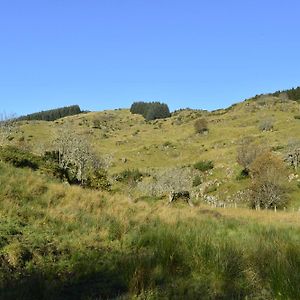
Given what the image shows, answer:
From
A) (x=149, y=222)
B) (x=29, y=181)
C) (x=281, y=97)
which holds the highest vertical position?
(x=281, y=97)

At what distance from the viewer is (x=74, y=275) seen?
7617 millimetres

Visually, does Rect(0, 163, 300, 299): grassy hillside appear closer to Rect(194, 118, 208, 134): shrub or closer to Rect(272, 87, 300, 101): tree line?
Rect(194, 118, 208, 134): shrub

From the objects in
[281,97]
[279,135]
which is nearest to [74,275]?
[279,135]

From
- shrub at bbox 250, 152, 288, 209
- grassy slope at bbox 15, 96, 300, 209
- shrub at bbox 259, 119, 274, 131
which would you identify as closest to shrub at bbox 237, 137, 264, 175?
grassy slope at bbox 15, 96, 300, 209

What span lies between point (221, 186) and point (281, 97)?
83.8m

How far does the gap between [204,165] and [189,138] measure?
114 ft

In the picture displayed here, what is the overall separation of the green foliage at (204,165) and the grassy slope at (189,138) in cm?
132

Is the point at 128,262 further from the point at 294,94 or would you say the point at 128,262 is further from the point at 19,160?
the point at 294,94

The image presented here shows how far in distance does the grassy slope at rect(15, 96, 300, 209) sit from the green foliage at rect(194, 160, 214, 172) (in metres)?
1.32

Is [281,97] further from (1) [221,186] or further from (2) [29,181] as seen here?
(2) [29,181]

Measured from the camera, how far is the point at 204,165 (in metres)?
71.2

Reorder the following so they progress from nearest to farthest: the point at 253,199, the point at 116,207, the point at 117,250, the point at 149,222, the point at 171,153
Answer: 1. the point at 117,250
2. the point at 149,222
3. the point at 116,207
4. the point at 253,199
5. the point at 171,153

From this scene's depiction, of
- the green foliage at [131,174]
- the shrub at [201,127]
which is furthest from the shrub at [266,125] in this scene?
the green foliage at [131,174]

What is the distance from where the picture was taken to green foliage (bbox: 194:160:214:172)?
2756 inches
